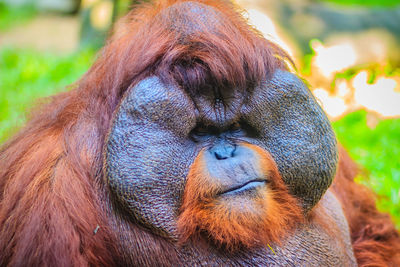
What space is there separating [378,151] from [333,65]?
6.92 ft

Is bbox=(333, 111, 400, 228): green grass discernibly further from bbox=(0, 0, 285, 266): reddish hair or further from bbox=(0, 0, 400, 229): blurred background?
bbox=(0, 0, 285, 266): reddish hair

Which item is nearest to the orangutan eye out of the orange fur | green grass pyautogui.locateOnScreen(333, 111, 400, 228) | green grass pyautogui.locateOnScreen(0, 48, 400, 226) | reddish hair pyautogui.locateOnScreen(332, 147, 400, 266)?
the orange fur

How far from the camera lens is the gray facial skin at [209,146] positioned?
1.94m

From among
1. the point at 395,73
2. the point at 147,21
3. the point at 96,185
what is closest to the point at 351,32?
the point at 395,73

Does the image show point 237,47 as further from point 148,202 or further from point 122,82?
point 148,202

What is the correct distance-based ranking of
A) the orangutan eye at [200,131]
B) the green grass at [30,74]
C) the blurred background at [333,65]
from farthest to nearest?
the green grass at [30,74] < the blurred background at [333,65] < the orangutan eye at [200,131]

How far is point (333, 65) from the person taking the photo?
20.9 feet

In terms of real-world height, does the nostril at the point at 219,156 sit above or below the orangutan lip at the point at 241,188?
above

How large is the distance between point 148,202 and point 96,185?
0.29 m

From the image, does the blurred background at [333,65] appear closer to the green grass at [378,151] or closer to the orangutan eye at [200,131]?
the green grass at [378,151]

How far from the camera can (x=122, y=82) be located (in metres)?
2.14

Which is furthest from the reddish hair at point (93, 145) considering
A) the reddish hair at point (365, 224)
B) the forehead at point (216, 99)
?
the reddish hair at point (365, 224)

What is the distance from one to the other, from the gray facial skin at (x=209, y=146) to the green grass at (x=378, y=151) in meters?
1.64

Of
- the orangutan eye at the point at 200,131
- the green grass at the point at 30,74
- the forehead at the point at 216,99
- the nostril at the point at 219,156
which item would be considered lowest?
the green grass at the point at 30,74
